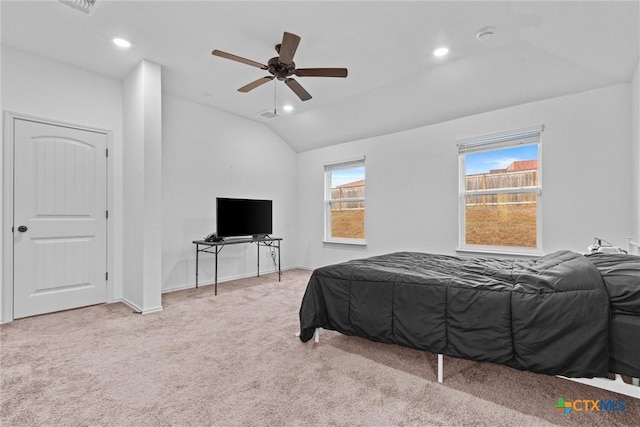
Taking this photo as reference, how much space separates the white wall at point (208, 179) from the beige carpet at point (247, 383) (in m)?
1.68

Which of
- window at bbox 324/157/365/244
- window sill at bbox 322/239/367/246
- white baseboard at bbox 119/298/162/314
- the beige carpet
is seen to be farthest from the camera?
window at bbox 324/157/365/244

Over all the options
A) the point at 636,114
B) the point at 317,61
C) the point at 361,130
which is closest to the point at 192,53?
the point at 317,61

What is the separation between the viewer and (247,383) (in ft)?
6.48

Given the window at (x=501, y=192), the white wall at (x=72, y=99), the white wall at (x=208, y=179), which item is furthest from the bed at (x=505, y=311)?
the white wall at (x=72, y=99)

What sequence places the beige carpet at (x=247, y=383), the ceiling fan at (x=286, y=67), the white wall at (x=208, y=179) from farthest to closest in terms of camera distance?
the white wall at (x=208, y=179) < the ceiling fan at (x=286, y=67) < the beige carpet at (x=247, y=383)

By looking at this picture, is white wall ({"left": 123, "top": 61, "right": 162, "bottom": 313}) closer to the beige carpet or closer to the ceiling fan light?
the ceiling fan light

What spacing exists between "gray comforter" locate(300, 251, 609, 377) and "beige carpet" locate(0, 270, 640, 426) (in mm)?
235

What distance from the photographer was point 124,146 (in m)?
3.83

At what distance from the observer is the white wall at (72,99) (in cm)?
318

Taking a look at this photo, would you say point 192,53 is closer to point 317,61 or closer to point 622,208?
point 317,61

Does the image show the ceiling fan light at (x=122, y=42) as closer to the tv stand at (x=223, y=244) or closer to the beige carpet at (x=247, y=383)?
the tv stand at (x=223, y=244)

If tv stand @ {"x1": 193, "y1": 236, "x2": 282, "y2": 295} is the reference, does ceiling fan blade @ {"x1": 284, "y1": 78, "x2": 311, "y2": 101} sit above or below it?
above

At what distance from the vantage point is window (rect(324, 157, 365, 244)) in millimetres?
5496

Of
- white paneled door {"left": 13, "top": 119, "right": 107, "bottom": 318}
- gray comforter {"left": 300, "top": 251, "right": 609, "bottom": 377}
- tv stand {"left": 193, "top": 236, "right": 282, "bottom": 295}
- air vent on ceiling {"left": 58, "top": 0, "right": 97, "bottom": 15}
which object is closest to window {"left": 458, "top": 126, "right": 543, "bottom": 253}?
gray comforter {"left": 300, "top": 251, "right": 609, "bottom": 377}
